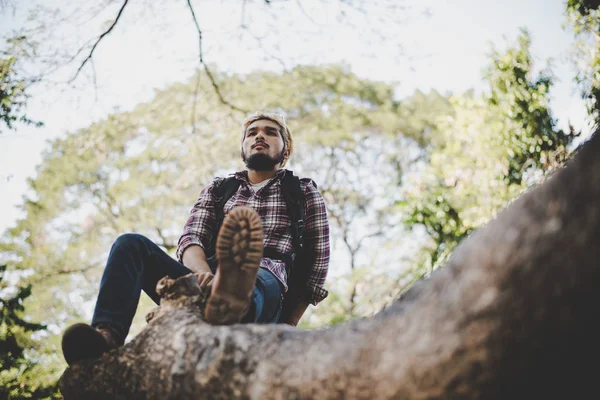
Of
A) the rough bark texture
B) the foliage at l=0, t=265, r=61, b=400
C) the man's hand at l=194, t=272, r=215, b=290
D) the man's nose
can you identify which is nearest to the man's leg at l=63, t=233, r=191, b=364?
the man's hand at l=194, t=272, r=215, b=290

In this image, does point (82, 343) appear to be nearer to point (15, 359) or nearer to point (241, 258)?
point (241, 258)

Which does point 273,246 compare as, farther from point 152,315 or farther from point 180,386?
point 180,386

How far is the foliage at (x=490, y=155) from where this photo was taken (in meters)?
6.57

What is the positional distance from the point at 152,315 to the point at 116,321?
16 centimetres

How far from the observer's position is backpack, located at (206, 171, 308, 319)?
2.24 m

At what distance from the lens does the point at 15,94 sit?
4105 mm

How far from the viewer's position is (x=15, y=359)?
11.4ft

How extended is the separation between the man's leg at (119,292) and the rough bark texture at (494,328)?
2.18 feet

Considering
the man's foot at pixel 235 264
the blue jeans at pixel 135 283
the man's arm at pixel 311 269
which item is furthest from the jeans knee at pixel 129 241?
the man's arm at pixel 311 269

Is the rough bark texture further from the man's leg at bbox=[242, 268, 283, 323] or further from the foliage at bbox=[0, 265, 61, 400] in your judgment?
the foliage at bbox=[0, 265, 61, 400]

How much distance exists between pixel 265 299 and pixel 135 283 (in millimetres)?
585

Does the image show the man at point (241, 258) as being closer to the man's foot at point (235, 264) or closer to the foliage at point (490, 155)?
the man's foot at point (235, 264)


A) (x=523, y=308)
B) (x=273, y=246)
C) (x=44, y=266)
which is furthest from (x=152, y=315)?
(x=44, y=266)

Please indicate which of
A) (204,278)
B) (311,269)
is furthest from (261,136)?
(204,278)
